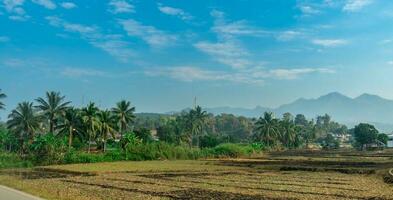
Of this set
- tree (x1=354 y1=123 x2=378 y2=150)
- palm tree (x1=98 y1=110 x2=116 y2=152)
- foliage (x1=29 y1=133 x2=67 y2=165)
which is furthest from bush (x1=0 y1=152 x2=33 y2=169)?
tree (x1=354 y1=123 x2=378 y2=150)

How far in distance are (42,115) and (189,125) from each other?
163 ft

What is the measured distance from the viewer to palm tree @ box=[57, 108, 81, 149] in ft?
268

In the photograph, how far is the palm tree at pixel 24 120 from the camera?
84.2 meters

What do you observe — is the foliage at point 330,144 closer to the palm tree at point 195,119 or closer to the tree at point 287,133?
the tree at point 287,133

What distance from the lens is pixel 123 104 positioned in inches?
3757

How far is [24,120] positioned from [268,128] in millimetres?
65408

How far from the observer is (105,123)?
286 feet

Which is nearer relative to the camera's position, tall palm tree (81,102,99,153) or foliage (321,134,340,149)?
tall palm tree (81,102,99,153)

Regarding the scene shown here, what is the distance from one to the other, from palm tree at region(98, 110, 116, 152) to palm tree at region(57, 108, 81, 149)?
171 inches

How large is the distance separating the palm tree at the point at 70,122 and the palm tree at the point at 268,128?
5577cm

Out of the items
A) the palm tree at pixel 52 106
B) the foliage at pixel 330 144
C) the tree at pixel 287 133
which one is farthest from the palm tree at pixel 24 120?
the foliage at pixel 330 144

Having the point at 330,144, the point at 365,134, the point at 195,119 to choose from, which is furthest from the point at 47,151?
the point at 330,144

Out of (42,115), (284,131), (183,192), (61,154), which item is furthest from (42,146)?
(284,131)

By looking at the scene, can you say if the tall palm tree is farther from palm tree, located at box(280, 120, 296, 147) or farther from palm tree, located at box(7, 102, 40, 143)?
palm tree, located at box(280, 120, 296, 147)
